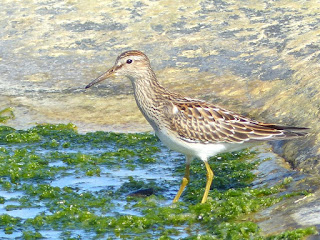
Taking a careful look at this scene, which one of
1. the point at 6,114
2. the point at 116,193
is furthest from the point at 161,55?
the point at 116,193

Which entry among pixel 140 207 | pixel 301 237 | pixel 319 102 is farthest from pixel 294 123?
pixel 301 237

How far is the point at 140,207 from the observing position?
27.1 feet

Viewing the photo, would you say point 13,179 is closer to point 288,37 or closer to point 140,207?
point 140,207

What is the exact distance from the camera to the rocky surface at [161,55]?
1077cm

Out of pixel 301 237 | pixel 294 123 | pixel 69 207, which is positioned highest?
pixel 294 123

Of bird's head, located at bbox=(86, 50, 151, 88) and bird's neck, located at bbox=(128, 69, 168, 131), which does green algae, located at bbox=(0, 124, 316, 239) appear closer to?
bird's neck, located at bbox=(128, 69, 168, 131)

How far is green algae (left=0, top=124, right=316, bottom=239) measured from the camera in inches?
296

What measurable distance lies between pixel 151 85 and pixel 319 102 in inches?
90.4

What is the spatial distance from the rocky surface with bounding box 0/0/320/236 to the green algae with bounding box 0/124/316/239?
21.4 inches

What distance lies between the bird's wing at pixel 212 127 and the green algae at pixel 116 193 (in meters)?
0.63

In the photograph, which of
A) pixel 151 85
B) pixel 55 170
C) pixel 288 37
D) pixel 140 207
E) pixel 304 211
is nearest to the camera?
pixel 304 211

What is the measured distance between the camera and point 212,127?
836cm

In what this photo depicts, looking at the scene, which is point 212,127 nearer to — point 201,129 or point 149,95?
point 201,129

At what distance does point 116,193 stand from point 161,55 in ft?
13.9
